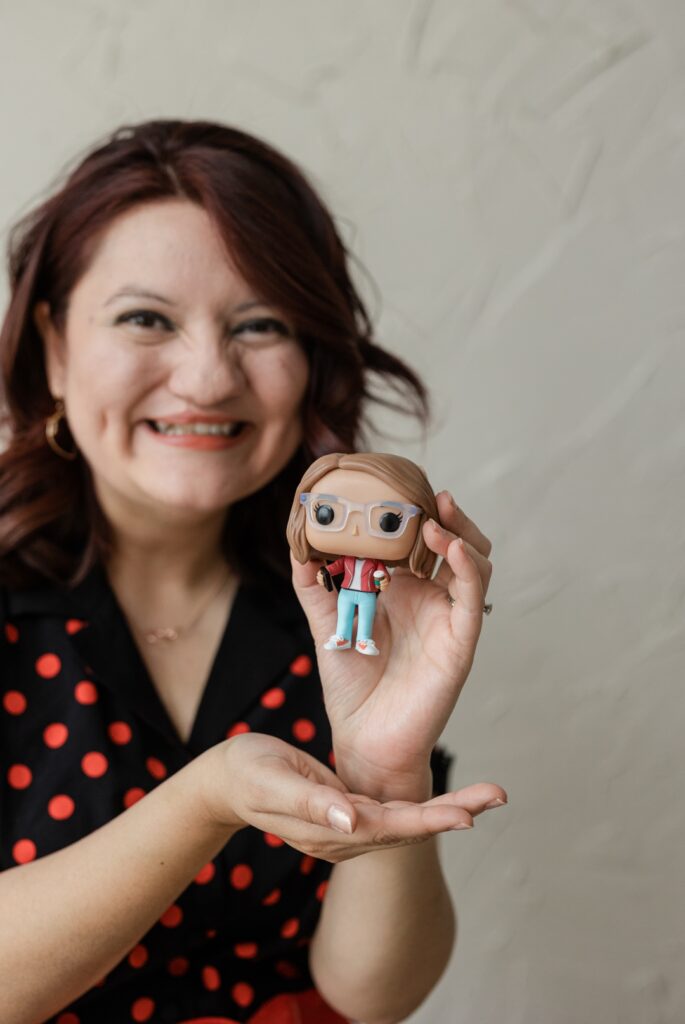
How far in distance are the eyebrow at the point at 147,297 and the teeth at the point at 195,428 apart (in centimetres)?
15

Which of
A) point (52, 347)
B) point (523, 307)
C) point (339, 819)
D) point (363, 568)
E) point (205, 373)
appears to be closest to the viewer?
point (339, 819)

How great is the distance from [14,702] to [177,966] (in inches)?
16.4

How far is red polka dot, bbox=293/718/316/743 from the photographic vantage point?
158 centimetres

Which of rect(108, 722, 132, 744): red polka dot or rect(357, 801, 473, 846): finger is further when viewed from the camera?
rect(108, 722, 132, 744): red polka dot

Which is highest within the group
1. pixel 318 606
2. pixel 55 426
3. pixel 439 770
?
pixel 318 606

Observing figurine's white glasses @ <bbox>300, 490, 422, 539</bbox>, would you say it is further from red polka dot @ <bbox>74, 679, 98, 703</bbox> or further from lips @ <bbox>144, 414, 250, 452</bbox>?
red polka dot @ <bbox>74, 679, 98, 703</bbox>

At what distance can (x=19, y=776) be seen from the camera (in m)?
1.45

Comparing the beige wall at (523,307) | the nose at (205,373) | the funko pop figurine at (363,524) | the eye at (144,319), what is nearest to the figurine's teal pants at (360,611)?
the funko pop figurine at (363,524)

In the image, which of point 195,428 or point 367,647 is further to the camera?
point 195,428

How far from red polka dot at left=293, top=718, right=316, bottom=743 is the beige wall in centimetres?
57

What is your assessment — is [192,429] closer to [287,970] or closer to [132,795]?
[132,795]

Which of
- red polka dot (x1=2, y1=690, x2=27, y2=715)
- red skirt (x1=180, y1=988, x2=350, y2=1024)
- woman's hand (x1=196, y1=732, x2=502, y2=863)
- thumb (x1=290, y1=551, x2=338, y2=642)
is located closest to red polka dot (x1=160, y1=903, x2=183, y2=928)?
red skirt (x1=180, y1=988, x2=350, y2=1024)

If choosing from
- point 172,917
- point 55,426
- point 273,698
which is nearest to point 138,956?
point 172,917

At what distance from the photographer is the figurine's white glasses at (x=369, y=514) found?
0.99 metres
